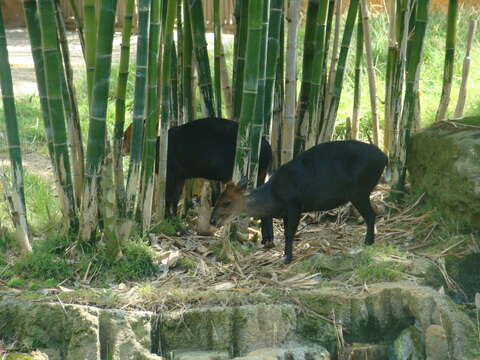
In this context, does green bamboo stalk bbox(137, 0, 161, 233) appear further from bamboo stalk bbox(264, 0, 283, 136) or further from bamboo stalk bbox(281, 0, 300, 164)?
bamboo stalk bbox(281, 0, 300, 164)

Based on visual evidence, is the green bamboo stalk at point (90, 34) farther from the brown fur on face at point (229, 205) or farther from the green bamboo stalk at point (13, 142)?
the brown fur on face at point (229, 205)

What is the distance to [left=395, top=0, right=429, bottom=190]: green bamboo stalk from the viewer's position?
5.86 m

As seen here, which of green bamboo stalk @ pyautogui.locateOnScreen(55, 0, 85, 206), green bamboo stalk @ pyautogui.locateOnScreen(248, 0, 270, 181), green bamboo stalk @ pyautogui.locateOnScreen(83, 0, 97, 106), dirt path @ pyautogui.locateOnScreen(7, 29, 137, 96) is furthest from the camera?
dirt path @ pyautogui.locateOnScreen(7, 29, 137, 96)

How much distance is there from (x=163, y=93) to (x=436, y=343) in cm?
253

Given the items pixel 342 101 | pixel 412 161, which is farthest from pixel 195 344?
pixel 342 101

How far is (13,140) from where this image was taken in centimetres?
518

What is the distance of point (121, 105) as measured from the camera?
5.23m

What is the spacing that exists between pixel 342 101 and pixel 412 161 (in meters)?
3.40

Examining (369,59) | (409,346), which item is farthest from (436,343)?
(369,59)

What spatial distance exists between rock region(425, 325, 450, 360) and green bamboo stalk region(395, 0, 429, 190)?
181cm

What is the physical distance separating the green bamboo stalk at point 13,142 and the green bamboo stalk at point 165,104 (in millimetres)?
1016

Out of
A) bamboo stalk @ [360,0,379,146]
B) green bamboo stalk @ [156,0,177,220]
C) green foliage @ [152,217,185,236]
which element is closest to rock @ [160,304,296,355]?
green foliage @ [152,217,185,236]

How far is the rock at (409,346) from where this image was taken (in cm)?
466

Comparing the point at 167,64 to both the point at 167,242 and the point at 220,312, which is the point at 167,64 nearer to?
the point at 167,242
